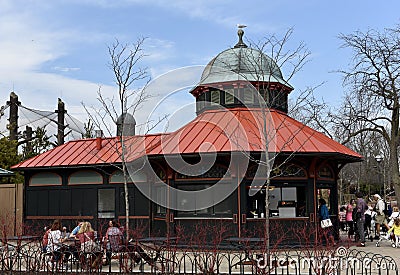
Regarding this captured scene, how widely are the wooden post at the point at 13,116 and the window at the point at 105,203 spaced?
45.4 ft

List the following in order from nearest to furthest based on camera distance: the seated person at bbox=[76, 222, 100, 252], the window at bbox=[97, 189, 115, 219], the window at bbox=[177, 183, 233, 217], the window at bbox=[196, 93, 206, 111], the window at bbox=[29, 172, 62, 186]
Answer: the seated person at bbox=[76, 222, 100, 252] → the window at bbox=[177, 183, 233, 217] → the window at bbox=[196, 93, 206, 111] → the window at bbox=[97, 189, 115, 219] → the window at bbox=[29, 172, 62, 186]

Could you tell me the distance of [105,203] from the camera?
20.3m

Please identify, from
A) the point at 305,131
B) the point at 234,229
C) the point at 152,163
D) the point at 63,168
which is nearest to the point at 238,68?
the point at 305,131

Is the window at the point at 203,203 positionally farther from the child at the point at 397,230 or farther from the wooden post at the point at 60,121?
the wooden post at the point at 60,121

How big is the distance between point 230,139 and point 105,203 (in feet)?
20.6

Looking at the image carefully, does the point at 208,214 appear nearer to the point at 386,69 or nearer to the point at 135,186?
the point at 135,186

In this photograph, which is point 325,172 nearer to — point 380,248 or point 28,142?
point 380,248

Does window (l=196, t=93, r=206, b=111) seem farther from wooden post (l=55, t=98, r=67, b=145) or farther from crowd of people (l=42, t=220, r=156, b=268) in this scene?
wooden post (l=55, t=98, r=67, b=145)

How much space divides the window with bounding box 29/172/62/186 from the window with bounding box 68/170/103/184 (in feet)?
2.02

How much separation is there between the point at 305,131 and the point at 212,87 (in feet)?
12.2

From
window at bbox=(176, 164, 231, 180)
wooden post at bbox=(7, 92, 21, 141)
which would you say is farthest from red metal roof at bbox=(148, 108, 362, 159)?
wooden post at bbox=(7, 92, 21, 141)

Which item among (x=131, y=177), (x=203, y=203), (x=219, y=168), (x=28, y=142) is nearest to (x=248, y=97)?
(x=219, y=168)

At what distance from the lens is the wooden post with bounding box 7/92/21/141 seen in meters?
32.0

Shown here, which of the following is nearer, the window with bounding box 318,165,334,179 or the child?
the child
